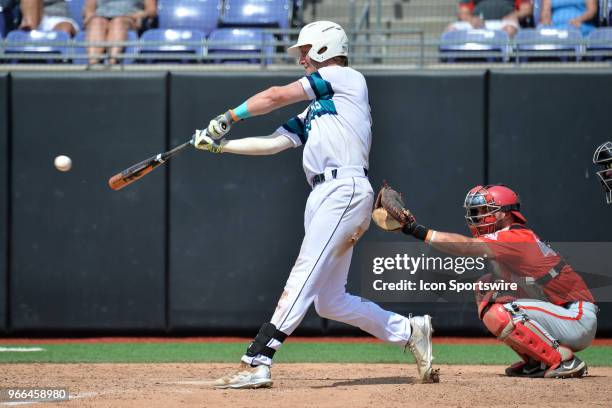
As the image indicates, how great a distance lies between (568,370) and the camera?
5926 mm

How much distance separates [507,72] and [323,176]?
12.2 ft

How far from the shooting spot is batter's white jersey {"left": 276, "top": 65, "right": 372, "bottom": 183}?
5.56 m

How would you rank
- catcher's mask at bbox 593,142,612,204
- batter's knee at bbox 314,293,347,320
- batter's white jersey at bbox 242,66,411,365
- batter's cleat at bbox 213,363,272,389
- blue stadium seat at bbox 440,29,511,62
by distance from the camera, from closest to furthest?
batter's cleat at bbox 213,363,272,389 → batter's white jersey at bbox 242,66,411,365 → batter's knee at bbox 314,293,347,320 → catcher's mask at bbox 593,142,612,204 → blue stadium seat at bbox 440,29,511,62

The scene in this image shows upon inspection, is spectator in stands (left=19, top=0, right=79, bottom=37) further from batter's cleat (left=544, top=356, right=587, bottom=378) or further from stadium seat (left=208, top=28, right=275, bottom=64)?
batter's cleat (left=544, top=356, right=587, bottom=378)

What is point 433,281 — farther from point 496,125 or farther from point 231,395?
point 231,395


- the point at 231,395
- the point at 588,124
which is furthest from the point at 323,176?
the point at 588,124

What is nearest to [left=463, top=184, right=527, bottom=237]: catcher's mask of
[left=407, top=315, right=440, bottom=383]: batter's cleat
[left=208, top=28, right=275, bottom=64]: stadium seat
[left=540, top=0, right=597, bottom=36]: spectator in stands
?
[left=407, top=315, right=440, bottom=383]: batter's cleat


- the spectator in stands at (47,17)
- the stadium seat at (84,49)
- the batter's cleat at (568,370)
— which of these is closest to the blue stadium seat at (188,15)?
the stadium seat at (84,49)

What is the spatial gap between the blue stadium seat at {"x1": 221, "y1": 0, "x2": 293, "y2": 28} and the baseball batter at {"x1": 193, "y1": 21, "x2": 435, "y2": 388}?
455 centimetres

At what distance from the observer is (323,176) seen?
5.58m

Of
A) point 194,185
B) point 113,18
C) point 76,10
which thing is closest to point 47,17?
point 76,10

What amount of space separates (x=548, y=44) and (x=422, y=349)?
4427 millimetres

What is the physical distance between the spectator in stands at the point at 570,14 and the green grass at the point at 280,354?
11.6 ft

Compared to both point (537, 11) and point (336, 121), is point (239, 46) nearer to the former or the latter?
point (537, 11)
